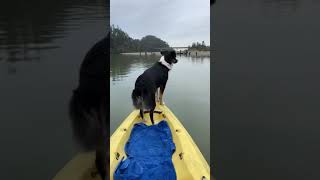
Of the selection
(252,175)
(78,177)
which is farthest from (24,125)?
(252,175)

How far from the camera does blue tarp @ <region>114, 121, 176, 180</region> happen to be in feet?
5.15

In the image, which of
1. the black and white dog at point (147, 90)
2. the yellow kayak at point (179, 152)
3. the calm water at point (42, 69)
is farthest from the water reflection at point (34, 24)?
the black and white dog at point (147, 90)

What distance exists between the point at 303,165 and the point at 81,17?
78 centimetres

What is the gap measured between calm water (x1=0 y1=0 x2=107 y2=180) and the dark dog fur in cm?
2

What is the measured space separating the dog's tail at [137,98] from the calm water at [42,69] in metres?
2.16

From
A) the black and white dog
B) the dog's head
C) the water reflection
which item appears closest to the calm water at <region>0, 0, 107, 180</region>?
the water reflection

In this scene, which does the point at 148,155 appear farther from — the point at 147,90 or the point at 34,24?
the point at 34,24

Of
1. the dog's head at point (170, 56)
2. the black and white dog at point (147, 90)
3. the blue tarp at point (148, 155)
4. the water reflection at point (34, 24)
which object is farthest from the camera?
the dog's head at point (170, 56)

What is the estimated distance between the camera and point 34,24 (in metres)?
0.70

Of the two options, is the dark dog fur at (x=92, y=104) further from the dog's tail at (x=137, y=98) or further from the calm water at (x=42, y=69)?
the dog's tail at (x=137, y=98)

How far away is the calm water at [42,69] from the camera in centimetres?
69

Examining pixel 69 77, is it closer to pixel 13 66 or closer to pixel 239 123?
pixel 13 66

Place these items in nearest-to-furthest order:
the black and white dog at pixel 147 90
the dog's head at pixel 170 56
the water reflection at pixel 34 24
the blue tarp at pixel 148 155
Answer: the water reflection at pixel 34 24 < the blue tarp at pixel 148 155 < the black and white dog at pixel 147 90 < the dog's head at pixel 170 56

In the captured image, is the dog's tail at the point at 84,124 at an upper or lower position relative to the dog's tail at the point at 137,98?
upper
